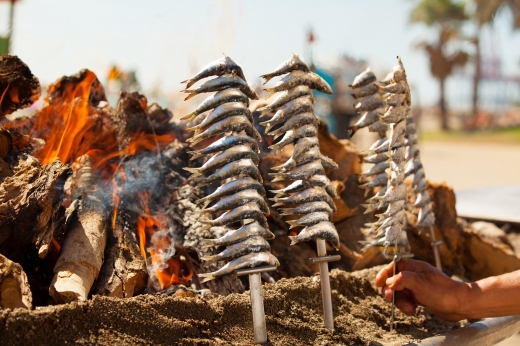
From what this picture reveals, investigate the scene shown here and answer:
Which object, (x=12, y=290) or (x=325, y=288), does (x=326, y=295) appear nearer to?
(x=325, y=288)

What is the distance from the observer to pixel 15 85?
9.87 ft

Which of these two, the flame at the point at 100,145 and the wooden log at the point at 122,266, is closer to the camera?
the wooden log at the point at 122,266

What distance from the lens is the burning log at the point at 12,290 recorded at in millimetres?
1939

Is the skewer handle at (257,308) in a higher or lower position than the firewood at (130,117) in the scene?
lower

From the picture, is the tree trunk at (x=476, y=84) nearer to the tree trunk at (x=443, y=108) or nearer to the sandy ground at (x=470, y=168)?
the tree trunk at (x=443, y=108)

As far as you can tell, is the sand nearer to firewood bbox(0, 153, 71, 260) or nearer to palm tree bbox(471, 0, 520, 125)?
firewood bbox(0, 153, 71, 260)

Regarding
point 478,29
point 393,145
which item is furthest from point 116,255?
point 478,29

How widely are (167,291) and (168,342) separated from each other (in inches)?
25.2

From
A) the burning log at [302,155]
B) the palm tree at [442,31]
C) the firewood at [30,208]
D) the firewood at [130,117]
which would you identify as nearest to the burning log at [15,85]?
the firewood at [130,117]

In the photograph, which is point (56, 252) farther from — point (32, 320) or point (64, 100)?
point (64, 100)

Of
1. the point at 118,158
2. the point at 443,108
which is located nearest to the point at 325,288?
the point at 118,158

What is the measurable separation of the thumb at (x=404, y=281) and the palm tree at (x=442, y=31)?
111 ft

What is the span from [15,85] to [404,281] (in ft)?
7.61

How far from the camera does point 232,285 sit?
8.99 feet
